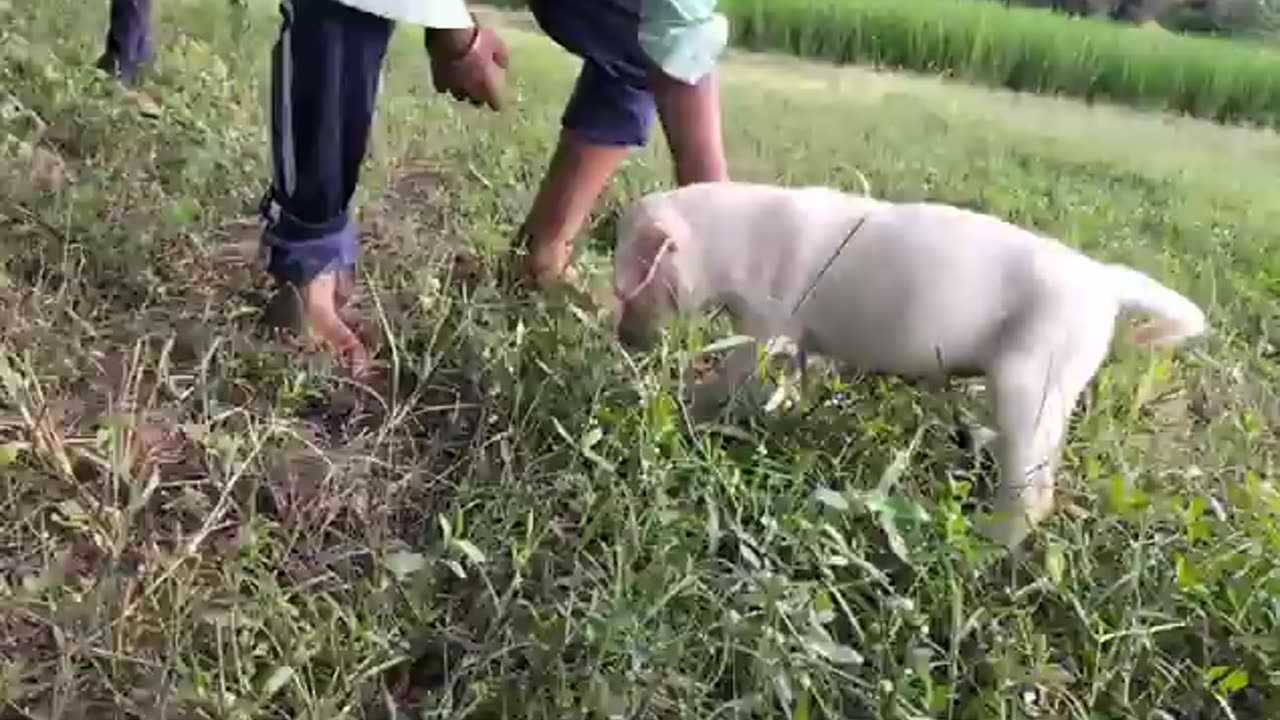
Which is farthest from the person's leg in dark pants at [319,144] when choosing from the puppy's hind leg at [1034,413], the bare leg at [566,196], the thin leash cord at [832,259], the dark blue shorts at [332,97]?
the puppy's hind leg at [1034,413]

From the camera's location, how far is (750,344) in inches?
38.7

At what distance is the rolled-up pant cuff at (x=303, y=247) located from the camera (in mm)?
1089

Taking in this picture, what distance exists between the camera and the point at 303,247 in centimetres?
109

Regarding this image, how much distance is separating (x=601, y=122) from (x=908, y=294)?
0.32 meters

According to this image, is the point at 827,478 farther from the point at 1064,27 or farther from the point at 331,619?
the point at 1064,27

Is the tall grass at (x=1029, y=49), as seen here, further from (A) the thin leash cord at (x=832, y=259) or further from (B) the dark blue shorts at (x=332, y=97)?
(A) the thin leash cord at (x=832, y=259)

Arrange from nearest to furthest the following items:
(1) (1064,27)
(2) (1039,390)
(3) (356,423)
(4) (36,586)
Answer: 1. (4) (36,586)
2. (2) (1039,390)
3. (3) (356,423)
4. (1) (1064,27)

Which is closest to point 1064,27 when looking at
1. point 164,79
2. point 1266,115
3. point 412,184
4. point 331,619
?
point 1266,115

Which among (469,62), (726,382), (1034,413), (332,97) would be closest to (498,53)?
(469,62)

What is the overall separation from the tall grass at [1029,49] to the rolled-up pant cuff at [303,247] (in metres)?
0.50

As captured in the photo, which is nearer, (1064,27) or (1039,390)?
(1039,390)

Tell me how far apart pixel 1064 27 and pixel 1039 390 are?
24.6 inches

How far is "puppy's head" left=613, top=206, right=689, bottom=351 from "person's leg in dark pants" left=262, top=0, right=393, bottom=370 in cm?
17

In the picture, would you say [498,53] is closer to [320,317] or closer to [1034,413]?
[320,317]
